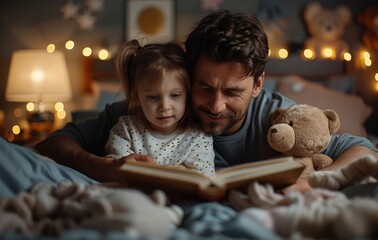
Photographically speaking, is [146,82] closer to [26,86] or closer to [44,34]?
[26,86]

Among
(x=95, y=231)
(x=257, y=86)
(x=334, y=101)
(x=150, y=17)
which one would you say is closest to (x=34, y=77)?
(x=150, y=17)

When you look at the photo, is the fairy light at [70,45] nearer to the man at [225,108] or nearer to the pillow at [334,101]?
the pillow at [334,101]

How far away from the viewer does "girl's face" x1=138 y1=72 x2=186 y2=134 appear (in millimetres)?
1510

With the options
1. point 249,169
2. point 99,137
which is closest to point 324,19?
point 99,137

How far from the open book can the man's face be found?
0.52m

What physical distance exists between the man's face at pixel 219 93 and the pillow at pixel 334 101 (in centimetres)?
125

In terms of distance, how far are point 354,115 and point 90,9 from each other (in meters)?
2.23

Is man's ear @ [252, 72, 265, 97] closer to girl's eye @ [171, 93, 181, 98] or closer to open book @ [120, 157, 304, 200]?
girl's eye @ [171, 93, 181, 98]

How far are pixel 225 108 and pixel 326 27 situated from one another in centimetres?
238

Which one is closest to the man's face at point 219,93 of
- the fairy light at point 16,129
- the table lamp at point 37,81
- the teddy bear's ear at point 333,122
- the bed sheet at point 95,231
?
the teddy bear's ear at point 333,122

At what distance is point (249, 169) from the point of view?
1036 millimetres

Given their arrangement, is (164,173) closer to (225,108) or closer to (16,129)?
(225,108)

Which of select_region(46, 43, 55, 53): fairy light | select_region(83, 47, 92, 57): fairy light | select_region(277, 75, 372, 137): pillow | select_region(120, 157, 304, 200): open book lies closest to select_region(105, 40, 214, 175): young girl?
select_region(120, 157, 304, 200): open book

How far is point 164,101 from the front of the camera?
1.51 metres
